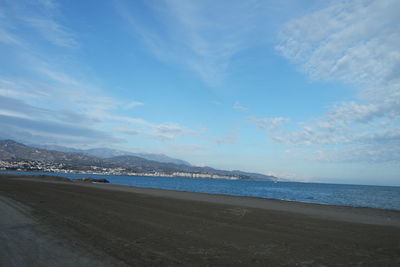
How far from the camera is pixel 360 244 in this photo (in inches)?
407

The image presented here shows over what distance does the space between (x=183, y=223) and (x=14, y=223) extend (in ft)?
24.2

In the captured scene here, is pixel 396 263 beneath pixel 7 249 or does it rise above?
above

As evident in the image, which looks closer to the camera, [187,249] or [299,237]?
[187,249]

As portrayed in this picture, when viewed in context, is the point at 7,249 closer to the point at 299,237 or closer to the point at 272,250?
the point at 272,250

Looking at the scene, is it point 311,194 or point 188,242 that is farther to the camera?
point 311,194

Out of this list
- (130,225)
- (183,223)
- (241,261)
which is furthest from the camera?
(183,223)

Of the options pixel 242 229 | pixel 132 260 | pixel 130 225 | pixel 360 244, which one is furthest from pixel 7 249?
pixel 360 244

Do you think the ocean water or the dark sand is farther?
the ocean water

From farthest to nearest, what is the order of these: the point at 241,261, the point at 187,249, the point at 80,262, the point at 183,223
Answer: the point at 183,223 → the point at 187,249 → the point at 241,261 → the point at 80,262

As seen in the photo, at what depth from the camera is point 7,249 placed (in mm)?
7785

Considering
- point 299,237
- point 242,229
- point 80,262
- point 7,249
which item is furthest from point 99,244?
point 299,237

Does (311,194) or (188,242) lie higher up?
(311,194)

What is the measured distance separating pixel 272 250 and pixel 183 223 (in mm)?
5604

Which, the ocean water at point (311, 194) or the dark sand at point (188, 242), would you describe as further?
the ocean water at point (311, 194)
